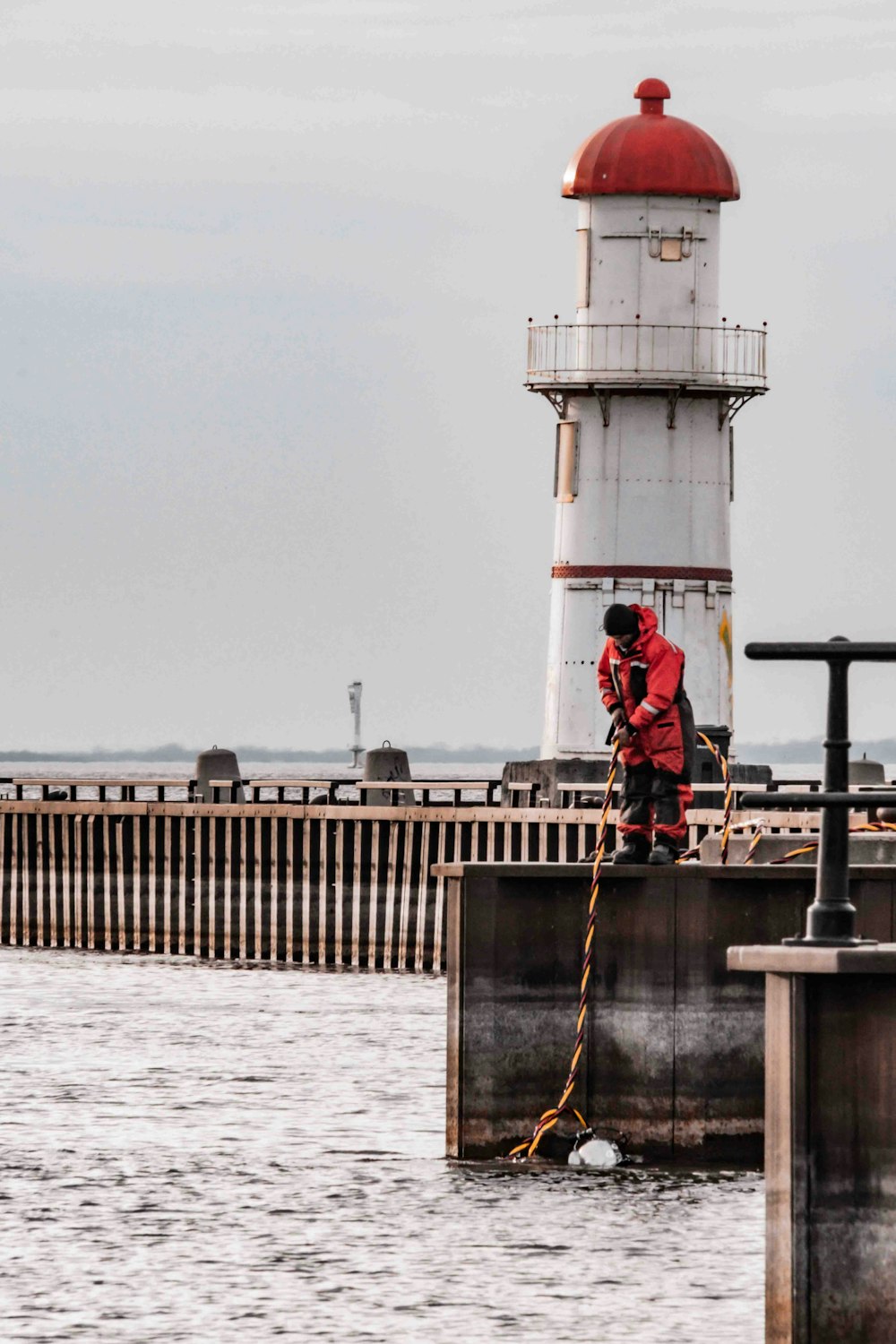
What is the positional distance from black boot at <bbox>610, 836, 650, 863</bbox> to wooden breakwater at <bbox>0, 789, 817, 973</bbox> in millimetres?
13052

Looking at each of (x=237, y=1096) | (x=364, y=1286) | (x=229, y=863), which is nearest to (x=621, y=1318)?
(x=364, y=1286)

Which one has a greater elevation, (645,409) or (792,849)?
(645,409)

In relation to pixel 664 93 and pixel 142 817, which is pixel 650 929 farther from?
pixel 664 93

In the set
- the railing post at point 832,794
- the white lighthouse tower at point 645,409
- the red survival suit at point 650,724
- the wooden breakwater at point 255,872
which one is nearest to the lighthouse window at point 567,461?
the white lighthouse tower at point 645,409

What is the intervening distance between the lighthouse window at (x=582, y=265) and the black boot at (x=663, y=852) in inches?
876

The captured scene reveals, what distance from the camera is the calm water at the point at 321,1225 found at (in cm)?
1435

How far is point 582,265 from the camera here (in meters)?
40.1

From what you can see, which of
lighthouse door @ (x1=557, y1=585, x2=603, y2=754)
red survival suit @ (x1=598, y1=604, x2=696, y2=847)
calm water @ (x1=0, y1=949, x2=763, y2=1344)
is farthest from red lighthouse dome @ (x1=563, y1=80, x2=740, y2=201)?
red survival suit @ (x1=598, y1=604, x2=696, y2=847)

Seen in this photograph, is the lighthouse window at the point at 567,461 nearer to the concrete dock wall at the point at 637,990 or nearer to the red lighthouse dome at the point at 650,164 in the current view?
the red lighthouse dome at the point at 650,164

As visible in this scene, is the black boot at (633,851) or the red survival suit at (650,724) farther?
the red survival suit at (650,724)

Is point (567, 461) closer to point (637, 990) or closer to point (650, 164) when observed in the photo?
point (650, 164)

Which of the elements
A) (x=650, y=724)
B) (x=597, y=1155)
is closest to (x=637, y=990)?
(x=597, y=1155)

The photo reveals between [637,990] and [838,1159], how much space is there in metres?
5.94

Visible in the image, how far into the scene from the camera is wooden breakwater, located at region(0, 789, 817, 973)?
33.8 metres
